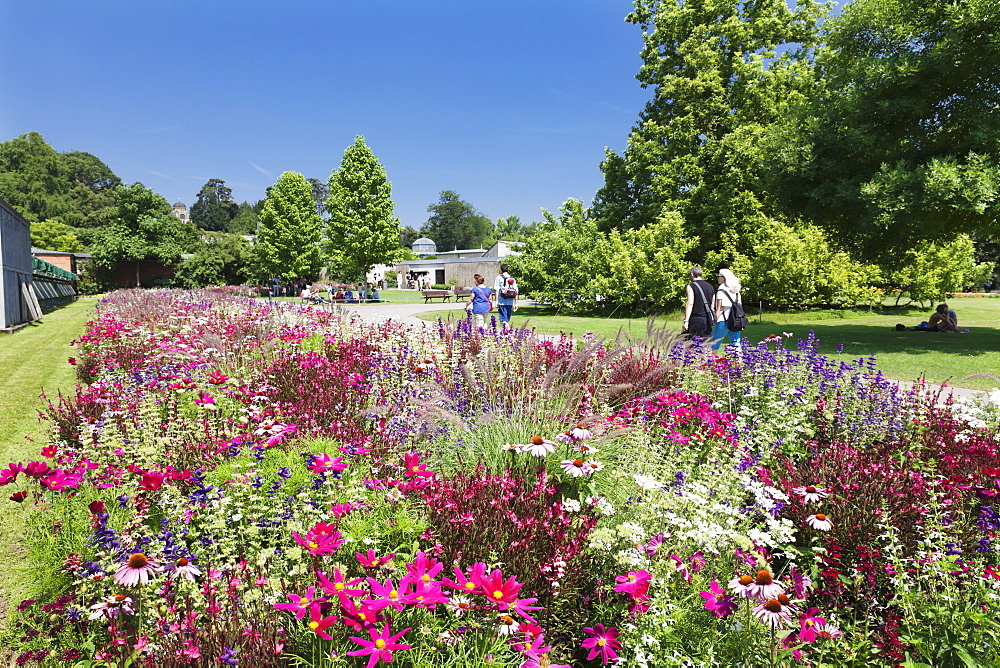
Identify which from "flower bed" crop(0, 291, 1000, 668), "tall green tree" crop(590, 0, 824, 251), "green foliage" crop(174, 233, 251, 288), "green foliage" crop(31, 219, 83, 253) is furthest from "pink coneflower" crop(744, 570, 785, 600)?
"green foliage" crop(31, 219, 83, 253)

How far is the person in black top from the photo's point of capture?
9.56m

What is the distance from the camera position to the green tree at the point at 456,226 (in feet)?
412

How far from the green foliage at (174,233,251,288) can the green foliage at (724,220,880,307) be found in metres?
40.8

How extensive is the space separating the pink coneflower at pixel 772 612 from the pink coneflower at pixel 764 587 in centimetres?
2

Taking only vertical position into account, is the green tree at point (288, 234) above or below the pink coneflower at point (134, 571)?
above

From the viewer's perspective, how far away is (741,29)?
21641 millimetres

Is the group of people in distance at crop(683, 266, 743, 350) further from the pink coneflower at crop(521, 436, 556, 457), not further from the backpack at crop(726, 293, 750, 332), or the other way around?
the pink coneflower at crop(521, 436, 556, 457)

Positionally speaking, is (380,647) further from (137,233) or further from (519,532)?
(137,233)

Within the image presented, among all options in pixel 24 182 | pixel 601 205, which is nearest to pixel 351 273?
pixel 601 205

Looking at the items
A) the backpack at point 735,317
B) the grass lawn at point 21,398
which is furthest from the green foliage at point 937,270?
the grass lawn at point 21,398

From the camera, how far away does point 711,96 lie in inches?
876

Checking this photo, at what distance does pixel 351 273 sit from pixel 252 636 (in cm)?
4335

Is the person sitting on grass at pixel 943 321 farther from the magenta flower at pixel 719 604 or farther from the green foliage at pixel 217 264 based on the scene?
the green foliage at pixel 217 264

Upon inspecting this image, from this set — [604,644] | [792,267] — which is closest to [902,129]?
[792,267]
